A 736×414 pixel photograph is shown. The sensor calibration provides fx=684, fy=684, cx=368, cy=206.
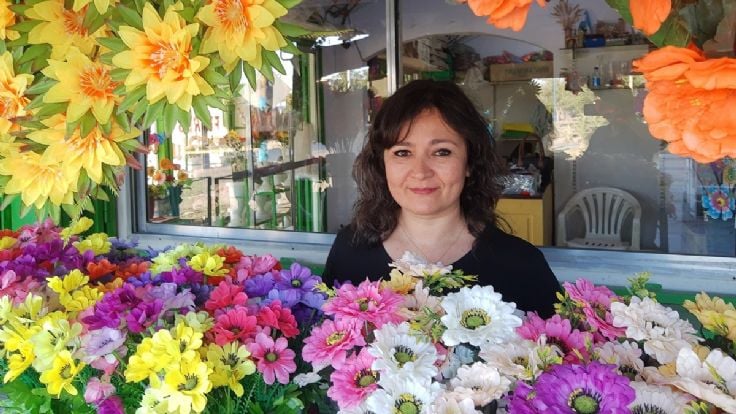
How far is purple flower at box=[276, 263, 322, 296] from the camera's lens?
1.00 meters

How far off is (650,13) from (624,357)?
38 centimetres

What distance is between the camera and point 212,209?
3.58 m

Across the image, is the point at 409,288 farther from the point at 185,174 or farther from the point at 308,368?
the point at 185,174

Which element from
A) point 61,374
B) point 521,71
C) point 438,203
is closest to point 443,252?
point 438,203

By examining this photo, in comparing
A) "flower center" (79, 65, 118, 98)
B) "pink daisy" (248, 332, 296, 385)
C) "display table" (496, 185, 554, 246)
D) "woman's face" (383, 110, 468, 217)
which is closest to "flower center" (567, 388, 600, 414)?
"pink daisy" (248, 332, 296, 385)

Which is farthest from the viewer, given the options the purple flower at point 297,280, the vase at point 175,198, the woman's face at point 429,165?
the vase at point 175,198

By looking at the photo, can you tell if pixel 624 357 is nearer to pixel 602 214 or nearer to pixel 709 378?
pixel 709 378

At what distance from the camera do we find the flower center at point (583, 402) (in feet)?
1.88

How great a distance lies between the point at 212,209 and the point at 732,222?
2.75 m

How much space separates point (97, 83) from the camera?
2.95ft

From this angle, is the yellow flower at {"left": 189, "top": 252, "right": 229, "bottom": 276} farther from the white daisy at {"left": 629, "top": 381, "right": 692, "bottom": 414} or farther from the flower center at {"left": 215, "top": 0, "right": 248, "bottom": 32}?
the white daisy at {"left": 629, "top": 381, "right": 692, "bottom": 414}

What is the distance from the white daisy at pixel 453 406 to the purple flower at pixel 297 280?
1.21ft

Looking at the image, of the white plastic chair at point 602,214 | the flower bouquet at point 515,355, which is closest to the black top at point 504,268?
the flower bouquet at point 515,355

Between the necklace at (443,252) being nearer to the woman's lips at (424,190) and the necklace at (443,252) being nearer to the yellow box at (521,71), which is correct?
the woman's lips at (424,190)
